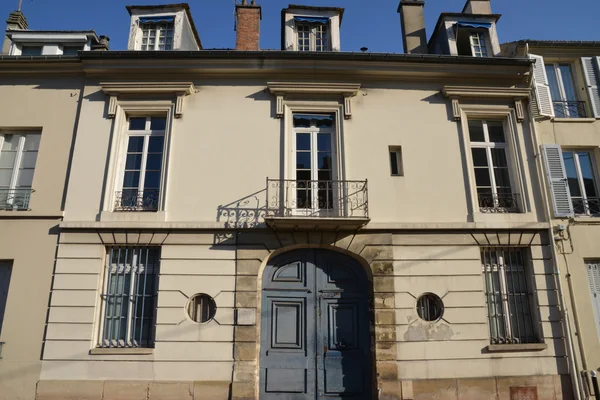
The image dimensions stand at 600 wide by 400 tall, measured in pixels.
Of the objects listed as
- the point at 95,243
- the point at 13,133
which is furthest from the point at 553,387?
the point at 13,133

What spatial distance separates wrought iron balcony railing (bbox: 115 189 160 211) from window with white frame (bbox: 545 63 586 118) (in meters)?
8.94

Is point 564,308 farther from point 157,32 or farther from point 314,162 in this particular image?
point 157,32

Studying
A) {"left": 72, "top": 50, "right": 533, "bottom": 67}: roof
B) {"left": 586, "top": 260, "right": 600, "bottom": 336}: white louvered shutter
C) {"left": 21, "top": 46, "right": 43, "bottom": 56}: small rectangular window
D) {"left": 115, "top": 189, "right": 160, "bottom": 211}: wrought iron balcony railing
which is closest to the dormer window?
{"left": 72, "top": 50, "right": 533, "bottom": 67}: roof

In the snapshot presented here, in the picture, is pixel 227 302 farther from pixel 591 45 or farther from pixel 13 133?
pixel 591 45

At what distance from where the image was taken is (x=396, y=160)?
8.88 metres

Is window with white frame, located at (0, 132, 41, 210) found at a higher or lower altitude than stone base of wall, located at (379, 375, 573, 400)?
higher

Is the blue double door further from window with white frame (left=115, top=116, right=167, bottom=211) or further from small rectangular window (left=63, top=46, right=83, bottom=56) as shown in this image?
small rectangular window (left=63, top=46, right=83, bottom=56)

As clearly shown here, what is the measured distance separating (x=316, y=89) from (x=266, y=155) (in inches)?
71.7

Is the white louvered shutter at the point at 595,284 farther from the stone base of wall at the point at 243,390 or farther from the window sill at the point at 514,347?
the stone base of wall at the point at 243,390

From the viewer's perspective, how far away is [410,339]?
7.71 m

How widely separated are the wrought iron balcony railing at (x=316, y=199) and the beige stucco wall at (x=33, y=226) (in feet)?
13.9

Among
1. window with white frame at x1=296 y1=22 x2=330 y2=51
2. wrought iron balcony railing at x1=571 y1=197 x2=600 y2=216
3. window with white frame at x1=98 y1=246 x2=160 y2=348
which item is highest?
window with white frame at x1=296 y1=22 x2=330 y2=51

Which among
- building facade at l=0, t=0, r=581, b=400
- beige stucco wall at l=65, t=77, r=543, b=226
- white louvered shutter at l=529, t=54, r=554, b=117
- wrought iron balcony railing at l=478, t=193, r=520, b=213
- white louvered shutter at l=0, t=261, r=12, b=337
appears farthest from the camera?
white louvered shutter at l=529, t=54, r=554, b=117

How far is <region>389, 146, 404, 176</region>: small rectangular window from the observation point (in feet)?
28.7
